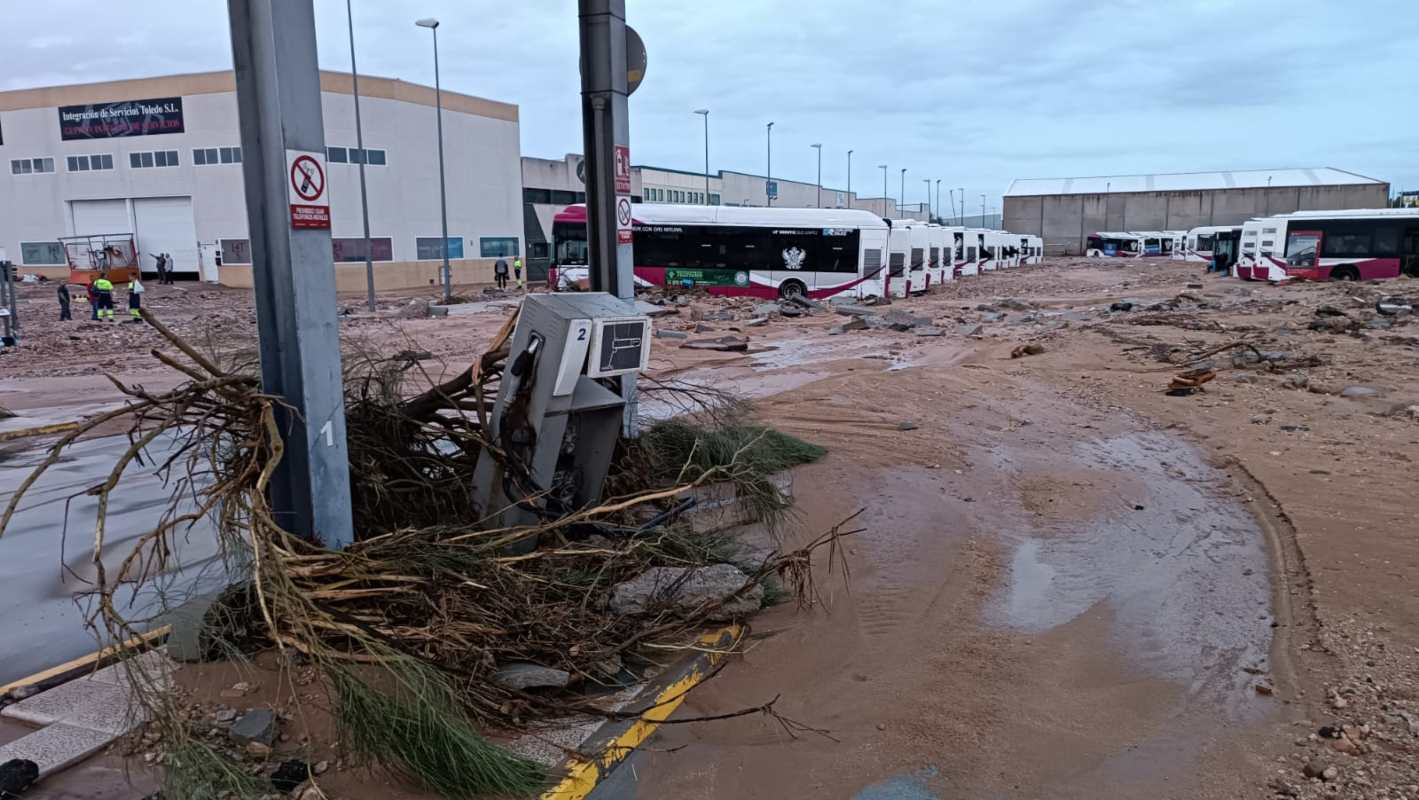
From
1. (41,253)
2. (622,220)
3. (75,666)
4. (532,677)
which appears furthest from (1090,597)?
(41,253)

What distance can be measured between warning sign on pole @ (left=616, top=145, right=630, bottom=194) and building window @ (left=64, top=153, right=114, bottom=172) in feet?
170

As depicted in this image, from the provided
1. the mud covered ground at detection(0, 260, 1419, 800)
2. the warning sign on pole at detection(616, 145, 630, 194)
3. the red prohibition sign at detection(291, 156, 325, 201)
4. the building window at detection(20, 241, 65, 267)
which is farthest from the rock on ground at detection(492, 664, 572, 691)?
the building window at detection(20, 241, 65, 267)

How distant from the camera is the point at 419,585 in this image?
4.27 metres

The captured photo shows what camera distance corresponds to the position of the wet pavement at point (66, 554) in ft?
16.0

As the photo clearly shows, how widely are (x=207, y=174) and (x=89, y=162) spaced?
8.36 m

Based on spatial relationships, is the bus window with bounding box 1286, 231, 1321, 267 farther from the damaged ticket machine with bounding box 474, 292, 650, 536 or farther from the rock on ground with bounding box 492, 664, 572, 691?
the rock on ground with bounding box 492, 664, 572, 691

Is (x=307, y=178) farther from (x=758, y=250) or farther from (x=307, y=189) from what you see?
(x=758, y=250)

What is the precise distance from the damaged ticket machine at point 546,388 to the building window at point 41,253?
57277mm

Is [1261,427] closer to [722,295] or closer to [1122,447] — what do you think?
[1122,447]

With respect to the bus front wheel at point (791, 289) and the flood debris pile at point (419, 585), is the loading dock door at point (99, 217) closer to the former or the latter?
the bus front wheel at point (791, 289)

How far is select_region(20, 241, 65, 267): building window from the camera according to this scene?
1999 inches

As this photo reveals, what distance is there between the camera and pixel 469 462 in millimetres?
5715

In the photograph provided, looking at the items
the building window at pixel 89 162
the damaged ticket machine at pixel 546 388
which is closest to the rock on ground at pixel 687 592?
the damaged ticket machine at pixel 546 388

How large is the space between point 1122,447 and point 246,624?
26.6 feet
